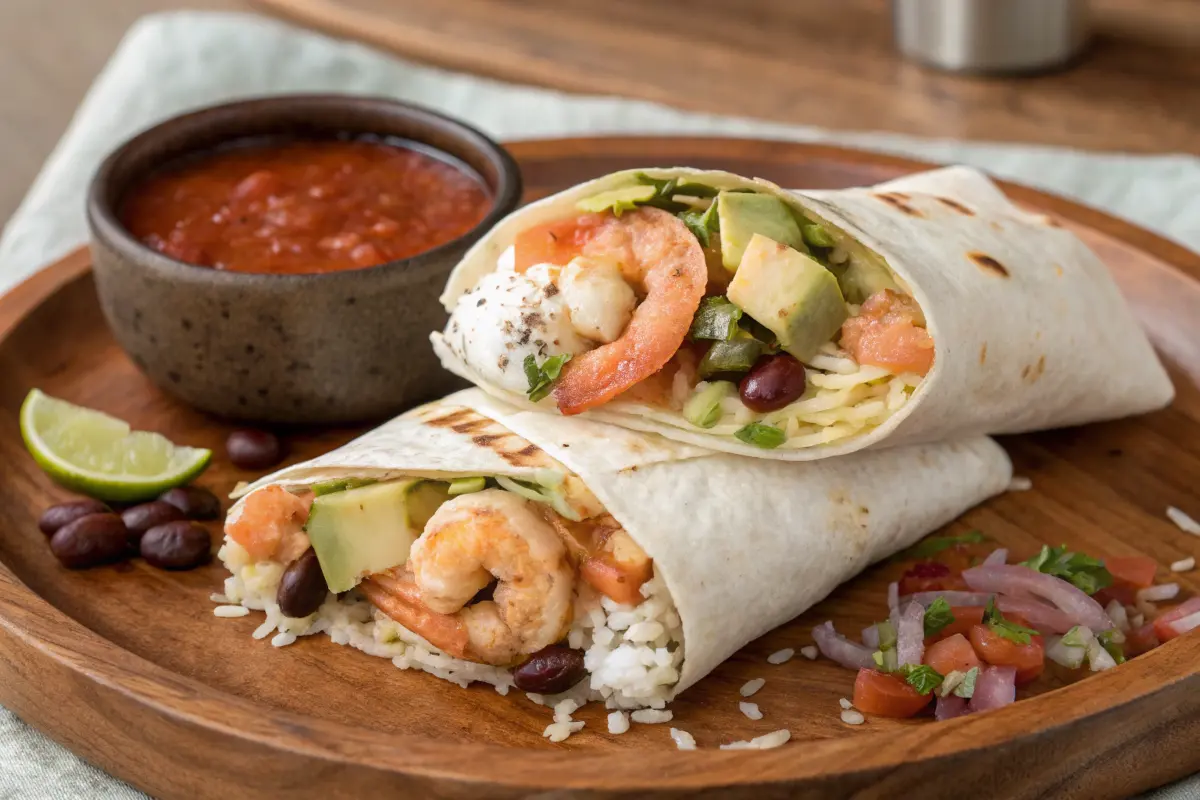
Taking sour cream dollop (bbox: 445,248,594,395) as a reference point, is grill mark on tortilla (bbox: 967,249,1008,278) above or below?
above

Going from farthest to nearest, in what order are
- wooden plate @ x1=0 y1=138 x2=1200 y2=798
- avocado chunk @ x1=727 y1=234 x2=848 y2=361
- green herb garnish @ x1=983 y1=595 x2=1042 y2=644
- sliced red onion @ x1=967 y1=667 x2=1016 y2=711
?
avocado chunk @ x1=727 y1=234 x2=848 y2=361 → green herb garnish @ x1=983 y1=595 x2=1042 y2=644 → sliced red onion @ x1=967 y1=667 x2=1016 y2=711 → wooden plate @ x1=0 y1=138 x2=1200 y2=798

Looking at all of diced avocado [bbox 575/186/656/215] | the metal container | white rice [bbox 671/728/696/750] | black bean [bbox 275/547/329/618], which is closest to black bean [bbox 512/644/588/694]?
white rice [bbox 671/728/696/750]

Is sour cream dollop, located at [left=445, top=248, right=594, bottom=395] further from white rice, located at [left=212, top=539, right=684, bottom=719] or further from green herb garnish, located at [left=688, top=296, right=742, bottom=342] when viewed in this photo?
white rice, located at [left=212, top=539, right=684, bottom=719]

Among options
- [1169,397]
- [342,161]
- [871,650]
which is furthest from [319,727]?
[1169,397]

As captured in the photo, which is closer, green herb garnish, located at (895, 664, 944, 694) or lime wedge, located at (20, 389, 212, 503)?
green herb garnish, located at (895, 664, 944, 694)

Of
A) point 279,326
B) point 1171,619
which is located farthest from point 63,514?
point 1171,619

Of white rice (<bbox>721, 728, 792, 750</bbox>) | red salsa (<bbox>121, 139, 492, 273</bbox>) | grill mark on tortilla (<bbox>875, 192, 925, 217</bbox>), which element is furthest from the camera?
red salsa (<bbox>121, 139, 492, 273</bbox>)

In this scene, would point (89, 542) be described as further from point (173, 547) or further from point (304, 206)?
point (304, 206)

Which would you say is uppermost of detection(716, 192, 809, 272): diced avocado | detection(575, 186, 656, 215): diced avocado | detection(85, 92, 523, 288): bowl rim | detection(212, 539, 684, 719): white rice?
detection(716, 192, 809, 272): diced avocado
